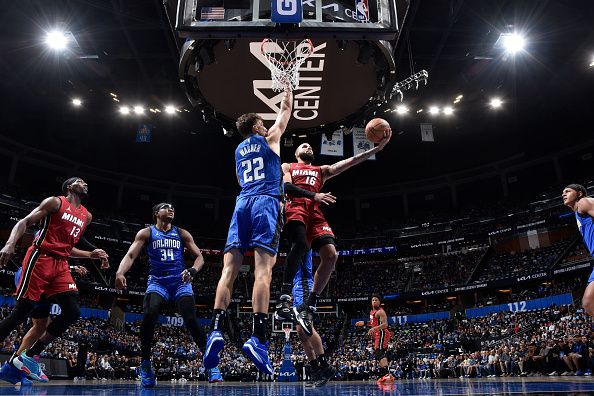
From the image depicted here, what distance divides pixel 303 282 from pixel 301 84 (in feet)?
22.9

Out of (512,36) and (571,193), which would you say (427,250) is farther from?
(571,193)

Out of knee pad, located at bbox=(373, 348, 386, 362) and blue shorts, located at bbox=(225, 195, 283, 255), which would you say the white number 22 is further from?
knee pad, located at bbox=(373, 348, 386, 362)

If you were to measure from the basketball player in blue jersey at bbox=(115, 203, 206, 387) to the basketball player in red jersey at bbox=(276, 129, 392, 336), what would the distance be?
126 centimetres

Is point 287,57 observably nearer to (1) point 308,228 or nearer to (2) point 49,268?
(1) point 308,228

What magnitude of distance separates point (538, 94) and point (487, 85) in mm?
4176

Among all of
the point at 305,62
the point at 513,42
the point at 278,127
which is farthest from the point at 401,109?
the point at 278,127

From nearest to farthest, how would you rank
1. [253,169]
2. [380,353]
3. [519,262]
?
[253,169], [380,353], [519,262]

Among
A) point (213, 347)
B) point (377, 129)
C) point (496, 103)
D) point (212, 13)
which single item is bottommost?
point (213, 347)

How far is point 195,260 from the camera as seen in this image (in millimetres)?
5809

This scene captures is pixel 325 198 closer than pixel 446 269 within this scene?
Yes

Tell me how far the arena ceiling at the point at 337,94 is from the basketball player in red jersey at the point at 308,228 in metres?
5.74

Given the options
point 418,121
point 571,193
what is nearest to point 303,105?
point 571,193

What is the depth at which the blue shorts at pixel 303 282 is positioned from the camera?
5.32 meters

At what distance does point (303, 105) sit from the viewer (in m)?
11.6
